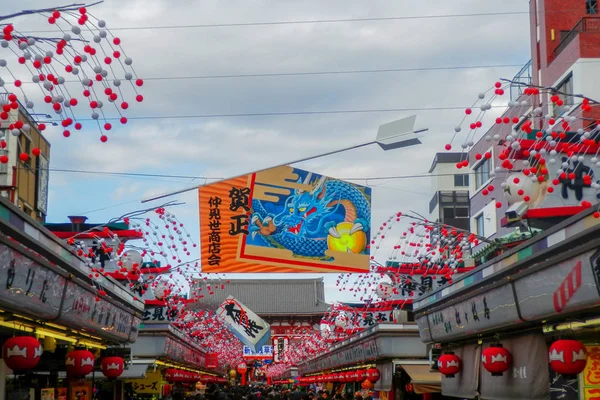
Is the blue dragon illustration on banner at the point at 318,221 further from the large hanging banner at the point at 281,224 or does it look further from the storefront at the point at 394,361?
the storefront at the point at 394,361

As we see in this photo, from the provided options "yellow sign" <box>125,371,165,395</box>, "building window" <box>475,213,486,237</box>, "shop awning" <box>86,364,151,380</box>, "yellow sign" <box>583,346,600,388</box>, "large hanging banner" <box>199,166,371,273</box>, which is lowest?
"yellow sign" <box>125,371,165,395</box>

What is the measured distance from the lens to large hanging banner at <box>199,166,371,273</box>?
18.3 meters

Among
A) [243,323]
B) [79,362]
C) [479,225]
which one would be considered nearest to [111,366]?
[79,362]

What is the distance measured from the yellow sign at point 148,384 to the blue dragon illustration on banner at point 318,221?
36.5 feet

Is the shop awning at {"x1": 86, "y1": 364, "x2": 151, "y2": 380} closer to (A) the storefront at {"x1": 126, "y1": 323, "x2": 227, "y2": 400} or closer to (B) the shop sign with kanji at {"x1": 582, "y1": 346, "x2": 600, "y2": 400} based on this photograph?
(A) the storefront at {"x1": 126, "y1": 323, "x2": 227, "y2": 400}

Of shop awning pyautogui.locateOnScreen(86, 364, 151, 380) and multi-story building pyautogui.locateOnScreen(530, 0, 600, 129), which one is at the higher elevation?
multi-story building pyautogui.locateOnScreen(530, 0, 600, 129)

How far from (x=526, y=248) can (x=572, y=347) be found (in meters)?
1.29

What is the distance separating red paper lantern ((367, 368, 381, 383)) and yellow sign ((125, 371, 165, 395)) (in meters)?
7.38

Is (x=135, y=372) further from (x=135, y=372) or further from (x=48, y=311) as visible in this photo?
(x=48, y=311)

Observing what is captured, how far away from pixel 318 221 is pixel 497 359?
793 centimetres

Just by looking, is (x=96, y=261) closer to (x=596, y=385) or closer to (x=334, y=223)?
(x=334, y=223)

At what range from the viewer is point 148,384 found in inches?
1094

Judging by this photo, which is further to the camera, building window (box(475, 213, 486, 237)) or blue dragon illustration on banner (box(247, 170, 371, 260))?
building window (box(475, 213, 486, 237))

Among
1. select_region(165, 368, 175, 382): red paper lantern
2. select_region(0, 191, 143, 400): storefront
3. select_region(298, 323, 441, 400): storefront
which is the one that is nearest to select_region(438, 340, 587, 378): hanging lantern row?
select_region(298, 323, 441, 400): storefront
